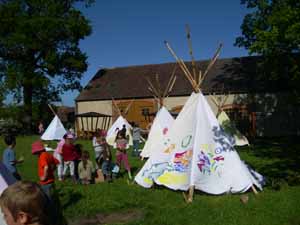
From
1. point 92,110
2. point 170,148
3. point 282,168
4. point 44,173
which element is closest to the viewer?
point 44,173

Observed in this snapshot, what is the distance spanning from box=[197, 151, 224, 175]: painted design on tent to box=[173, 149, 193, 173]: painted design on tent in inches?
9.7

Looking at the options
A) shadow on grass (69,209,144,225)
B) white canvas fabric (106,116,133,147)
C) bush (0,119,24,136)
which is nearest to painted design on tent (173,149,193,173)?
shadow on grass (69,209,144,225)

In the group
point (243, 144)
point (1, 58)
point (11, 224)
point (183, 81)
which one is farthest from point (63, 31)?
point (11, 224)

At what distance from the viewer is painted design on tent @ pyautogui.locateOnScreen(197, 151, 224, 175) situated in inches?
343

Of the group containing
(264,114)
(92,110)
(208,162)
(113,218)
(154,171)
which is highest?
(92,110)

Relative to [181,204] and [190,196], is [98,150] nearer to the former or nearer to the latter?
[190,196]

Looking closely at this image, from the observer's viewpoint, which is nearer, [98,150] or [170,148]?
[170,148]

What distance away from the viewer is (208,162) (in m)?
8.78

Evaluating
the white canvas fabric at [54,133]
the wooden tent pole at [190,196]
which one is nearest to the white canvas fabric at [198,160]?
the wooden tent pole at [190,196]

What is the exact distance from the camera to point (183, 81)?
32.7m

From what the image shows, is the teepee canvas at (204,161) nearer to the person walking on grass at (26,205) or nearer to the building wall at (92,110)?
the person walking on grass at (26,205)

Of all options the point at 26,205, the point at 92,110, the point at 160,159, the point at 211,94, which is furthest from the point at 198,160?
the point at 92,110

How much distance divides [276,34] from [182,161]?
1102cm

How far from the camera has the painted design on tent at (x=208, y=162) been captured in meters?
8.72
